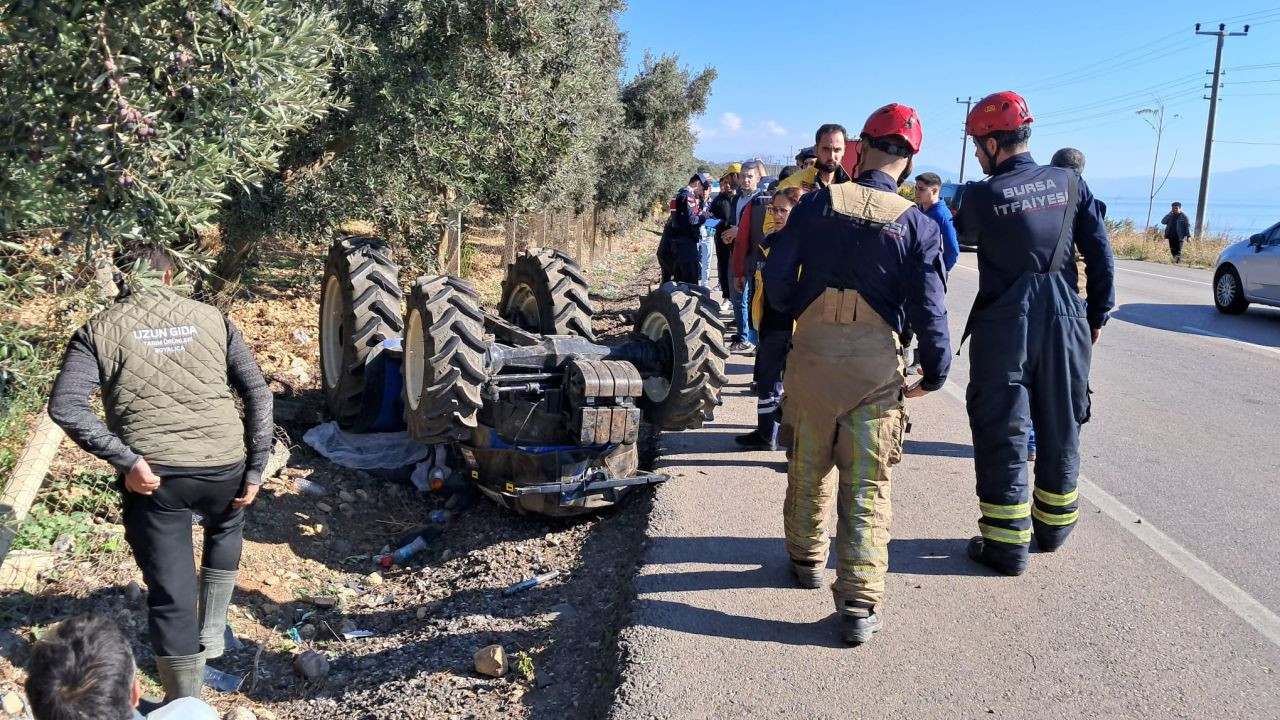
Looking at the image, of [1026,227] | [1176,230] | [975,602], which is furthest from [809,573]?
[1176,230]

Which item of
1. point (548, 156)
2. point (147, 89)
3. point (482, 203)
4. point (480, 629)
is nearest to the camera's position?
point (147, 89)

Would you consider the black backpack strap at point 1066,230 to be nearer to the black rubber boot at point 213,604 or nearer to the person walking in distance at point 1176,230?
the black rubber boot at point 213,604

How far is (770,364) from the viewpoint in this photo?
6.63m

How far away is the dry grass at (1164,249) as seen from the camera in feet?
85.1

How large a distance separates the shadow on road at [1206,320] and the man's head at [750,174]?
6.92 metres

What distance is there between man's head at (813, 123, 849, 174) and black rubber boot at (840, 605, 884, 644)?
3719 mm

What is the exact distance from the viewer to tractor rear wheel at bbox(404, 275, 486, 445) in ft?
16.7

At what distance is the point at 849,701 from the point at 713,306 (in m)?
3.05

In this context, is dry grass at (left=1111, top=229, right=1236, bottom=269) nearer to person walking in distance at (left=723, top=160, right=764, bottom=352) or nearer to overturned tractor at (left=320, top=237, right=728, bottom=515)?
person walking in distance at (left=723, top=160, right=764, bottom=352)

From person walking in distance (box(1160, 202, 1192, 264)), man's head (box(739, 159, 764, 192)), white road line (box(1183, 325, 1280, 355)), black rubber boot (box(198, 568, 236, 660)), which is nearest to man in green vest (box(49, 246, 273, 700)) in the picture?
black rubber boot (box(198, 568, 236, 660))

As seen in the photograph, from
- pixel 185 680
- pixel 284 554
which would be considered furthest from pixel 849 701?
pixel 284 554

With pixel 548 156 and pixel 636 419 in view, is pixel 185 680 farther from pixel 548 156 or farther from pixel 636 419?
pixel 548 156

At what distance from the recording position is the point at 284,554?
5.71 meters

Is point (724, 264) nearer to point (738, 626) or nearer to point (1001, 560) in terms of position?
point (1001, 560)
